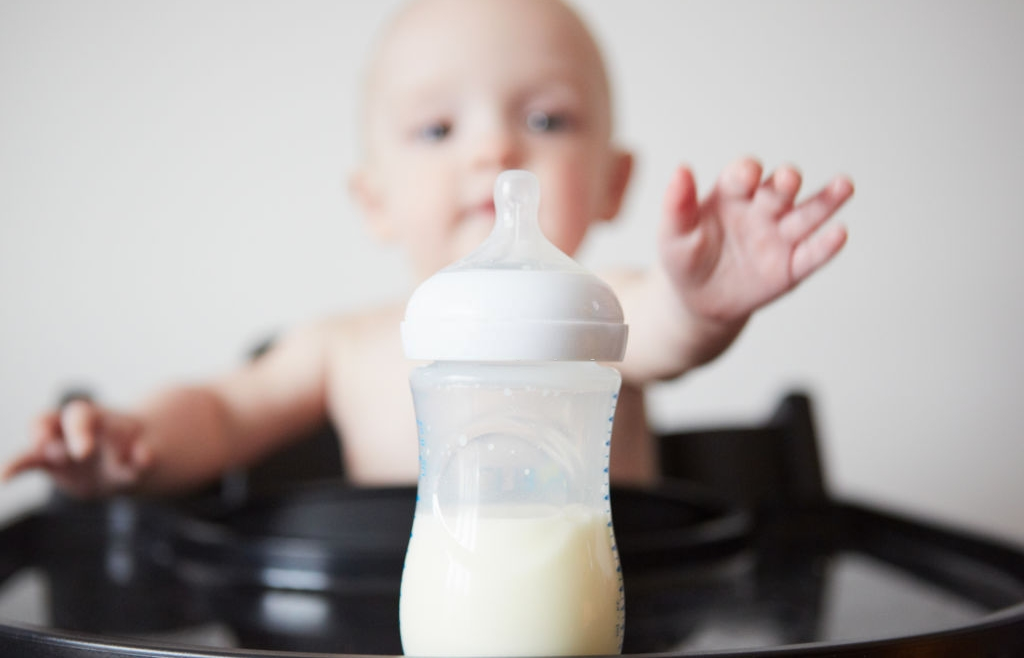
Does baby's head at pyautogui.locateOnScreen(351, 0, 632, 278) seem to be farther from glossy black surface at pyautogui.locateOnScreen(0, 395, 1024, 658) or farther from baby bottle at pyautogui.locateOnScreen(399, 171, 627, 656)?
baby bottle at pyautogui.locateOnScreen(399, 171, 627, 656)

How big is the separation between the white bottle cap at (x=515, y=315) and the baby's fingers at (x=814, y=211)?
4.2 inches

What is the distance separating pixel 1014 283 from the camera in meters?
1.31

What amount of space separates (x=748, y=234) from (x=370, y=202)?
47 centimetres

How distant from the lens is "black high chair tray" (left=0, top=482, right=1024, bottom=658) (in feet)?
1.41

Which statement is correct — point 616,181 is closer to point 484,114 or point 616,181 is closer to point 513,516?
point 484,114

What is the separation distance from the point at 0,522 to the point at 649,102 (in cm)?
95

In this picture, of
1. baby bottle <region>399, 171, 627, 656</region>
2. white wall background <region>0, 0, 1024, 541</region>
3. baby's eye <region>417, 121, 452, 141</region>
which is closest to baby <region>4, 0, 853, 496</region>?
baby's eye <region>417, 121, 452, 141</region>

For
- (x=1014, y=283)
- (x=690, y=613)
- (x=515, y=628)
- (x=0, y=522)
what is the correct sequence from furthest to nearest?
(x=1014, y=283) → (x=0, y=522) → (x=690, y=613) → (x=515, y=628)

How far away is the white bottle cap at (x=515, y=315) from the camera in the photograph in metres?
0.28

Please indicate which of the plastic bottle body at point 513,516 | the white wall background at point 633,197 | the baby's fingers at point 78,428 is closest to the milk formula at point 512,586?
the plastic bottle body at point 513,516

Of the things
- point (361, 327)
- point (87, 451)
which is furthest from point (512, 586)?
point (361, 327)

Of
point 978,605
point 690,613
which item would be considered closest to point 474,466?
point 690,613

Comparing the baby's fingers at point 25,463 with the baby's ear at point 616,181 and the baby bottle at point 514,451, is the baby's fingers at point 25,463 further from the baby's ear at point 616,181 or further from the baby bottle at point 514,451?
the baby's ear at point 616,181

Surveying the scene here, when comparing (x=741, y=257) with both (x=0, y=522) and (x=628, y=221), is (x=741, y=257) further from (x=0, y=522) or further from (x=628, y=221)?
(x=628, y=221)
